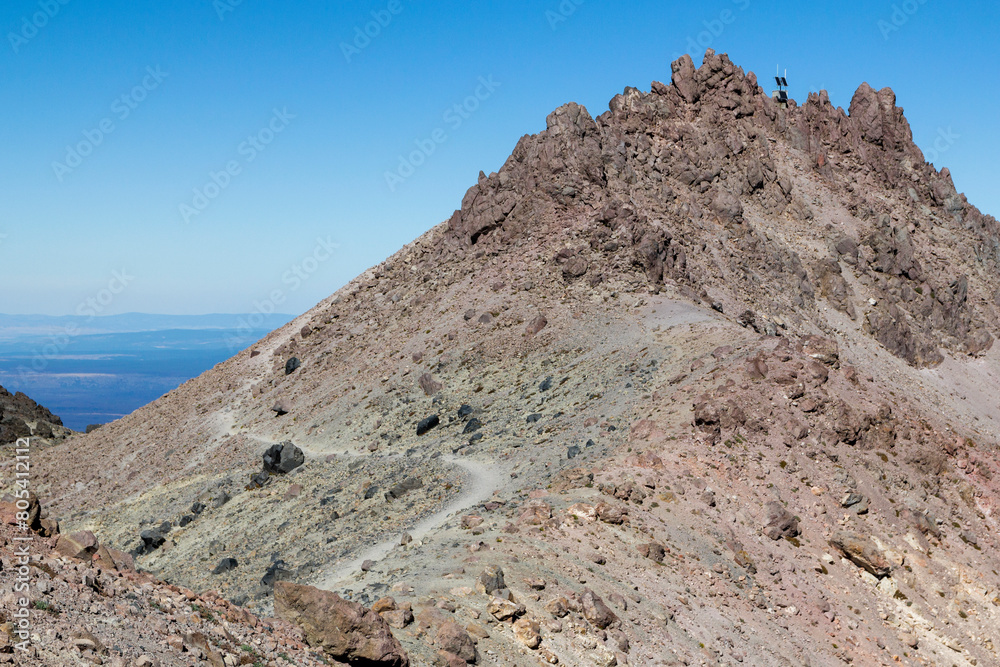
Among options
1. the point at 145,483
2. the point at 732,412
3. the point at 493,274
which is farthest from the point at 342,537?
the point at 493,274

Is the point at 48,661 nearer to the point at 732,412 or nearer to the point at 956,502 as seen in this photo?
the point at 732,412

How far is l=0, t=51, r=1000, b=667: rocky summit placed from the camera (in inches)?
907

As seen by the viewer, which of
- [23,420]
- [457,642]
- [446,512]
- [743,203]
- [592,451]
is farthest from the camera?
[743,203]

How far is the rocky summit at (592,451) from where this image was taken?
75.6ft

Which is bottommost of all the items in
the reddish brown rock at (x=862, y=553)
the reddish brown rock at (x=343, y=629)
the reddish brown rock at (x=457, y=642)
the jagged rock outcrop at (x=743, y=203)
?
the reddish brown rock at (x=862, y=553)

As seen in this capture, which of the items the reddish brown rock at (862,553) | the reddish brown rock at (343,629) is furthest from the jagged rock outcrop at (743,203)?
the reddish brown rock at (343,629)

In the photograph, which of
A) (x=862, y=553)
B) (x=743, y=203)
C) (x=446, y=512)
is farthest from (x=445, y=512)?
(x=743, y=203)

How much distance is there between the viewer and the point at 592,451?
39.4m

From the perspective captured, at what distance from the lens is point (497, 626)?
22.5m

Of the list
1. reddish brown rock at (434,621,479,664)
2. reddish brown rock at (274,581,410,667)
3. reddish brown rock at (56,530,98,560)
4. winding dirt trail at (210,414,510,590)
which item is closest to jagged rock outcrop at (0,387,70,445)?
winding dirt trail at (210,414,510,590)

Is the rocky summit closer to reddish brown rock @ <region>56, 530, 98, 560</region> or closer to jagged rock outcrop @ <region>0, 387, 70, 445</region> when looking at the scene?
reddish brown rock @ <region>56, 530, 98, 560</region>

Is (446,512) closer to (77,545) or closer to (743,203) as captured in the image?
(77,545)

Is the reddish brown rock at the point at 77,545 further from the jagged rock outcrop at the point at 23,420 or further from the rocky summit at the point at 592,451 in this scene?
the jagged rock outcrop at the point at 23,420

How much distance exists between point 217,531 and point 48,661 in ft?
107
